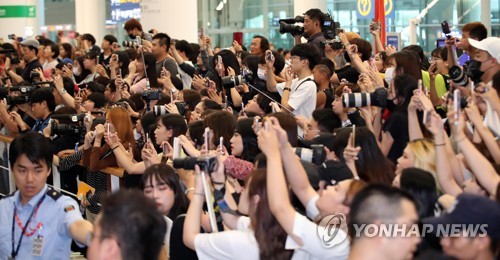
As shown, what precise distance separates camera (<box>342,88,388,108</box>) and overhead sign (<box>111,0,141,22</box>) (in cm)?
1427

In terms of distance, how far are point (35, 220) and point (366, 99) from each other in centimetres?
241

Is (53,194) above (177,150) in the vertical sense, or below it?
below

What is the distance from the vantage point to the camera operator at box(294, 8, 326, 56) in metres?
9.26

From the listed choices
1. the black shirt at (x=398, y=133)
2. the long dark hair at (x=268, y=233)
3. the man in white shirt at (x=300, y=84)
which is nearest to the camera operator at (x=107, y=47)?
the man in white shirt at (x=300, y=84)

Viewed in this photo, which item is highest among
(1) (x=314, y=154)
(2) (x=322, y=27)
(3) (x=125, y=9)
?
(3) (x=125, y=9)

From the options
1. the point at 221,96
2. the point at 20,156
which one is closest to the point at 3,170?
the point at 221,96

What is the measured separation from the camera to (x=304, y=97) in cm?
771

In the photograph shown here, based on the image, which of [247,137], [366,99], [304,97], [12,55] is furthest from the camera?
[12,55]

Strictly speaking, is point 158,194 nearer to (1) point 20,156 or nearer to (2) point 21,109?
(1) point 20,156

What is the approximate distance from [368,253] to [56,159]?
5.30 m

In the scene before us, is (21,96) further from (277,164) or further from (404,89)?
(277,164)

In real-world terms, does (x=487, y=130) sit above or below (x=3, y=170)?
above

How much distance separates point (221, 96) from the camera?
9.14 metres

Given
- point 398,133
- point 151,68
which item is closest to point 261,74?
point 151,68
